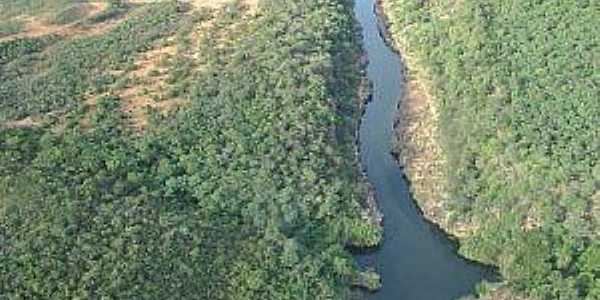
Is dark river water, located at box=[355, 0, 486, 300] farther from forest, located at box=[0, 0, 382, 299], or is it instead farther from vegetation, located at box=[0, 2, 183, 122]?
vegetation, located at box=[0, 2, 183, 122]

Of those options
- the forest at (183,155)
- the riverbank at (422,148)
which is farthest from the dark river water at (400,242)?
the forest at (183,155)

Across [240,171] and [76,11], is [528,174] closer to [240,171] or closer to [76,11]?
[240,171]

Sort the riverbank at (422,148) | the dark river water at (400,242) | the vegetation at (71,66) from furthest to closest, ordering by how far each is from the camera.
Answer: the vegetation at (71,66) < the riverbank at (422,148) < the dark river water at (400,242)

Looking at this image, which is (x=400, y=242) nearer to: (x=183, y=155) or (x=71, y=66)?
(x=183, y=155)

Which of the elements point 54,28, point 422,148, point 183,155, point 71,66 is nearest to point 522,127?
point 422,148

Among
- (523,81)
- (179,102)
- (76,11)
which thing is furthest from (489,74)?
(76,11)

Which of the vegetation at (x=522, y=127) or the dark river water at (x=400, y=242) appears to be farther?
the dark river water at (x=400, y=242)

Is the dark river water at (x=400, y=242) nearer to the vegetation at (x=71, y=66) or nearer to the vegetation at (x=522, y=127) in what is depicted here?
the vegetation at (x=522, y=127)
